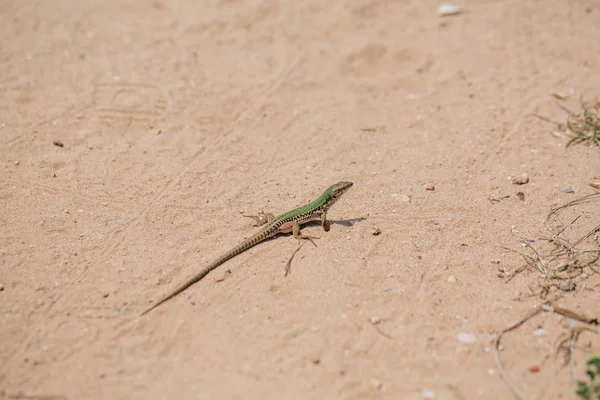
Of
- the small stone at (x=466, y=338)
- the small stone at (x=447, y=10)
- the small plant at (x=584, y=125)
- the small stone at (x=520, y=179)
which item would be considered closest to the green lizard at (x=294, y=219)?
the small stone at (x=466, y=338)

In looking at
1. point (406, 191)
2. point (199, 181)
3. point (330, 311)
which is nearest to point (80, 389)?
point (330, 311)

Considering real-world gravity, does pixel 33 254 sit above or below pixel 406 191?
above

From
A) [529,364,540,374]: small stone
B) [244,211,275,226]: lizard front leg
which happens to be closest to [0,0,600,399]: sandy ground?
[529,364,540,374]: small stone

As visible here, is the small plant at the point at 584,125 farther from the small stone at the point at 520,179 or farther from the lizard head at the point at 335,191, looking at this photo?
the lizard head at the point at 335,191

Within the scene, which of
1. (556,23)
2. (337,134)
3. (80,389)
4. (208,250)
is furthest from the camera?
(556,23)

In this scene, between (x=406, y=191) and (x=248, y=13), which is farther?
(x=248, y=13)

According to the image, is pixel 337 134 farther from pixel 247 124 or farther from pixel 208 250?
→ pixel 208 250

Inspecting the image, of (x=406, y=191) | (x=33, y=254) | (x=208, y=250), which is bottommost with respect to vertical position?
(x=406, y=191)

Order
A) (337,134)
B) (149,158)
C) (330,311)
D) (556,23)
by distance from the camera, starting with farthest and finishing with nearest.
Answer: (556,23) → (337,134) → (149,158) → (330,311)
